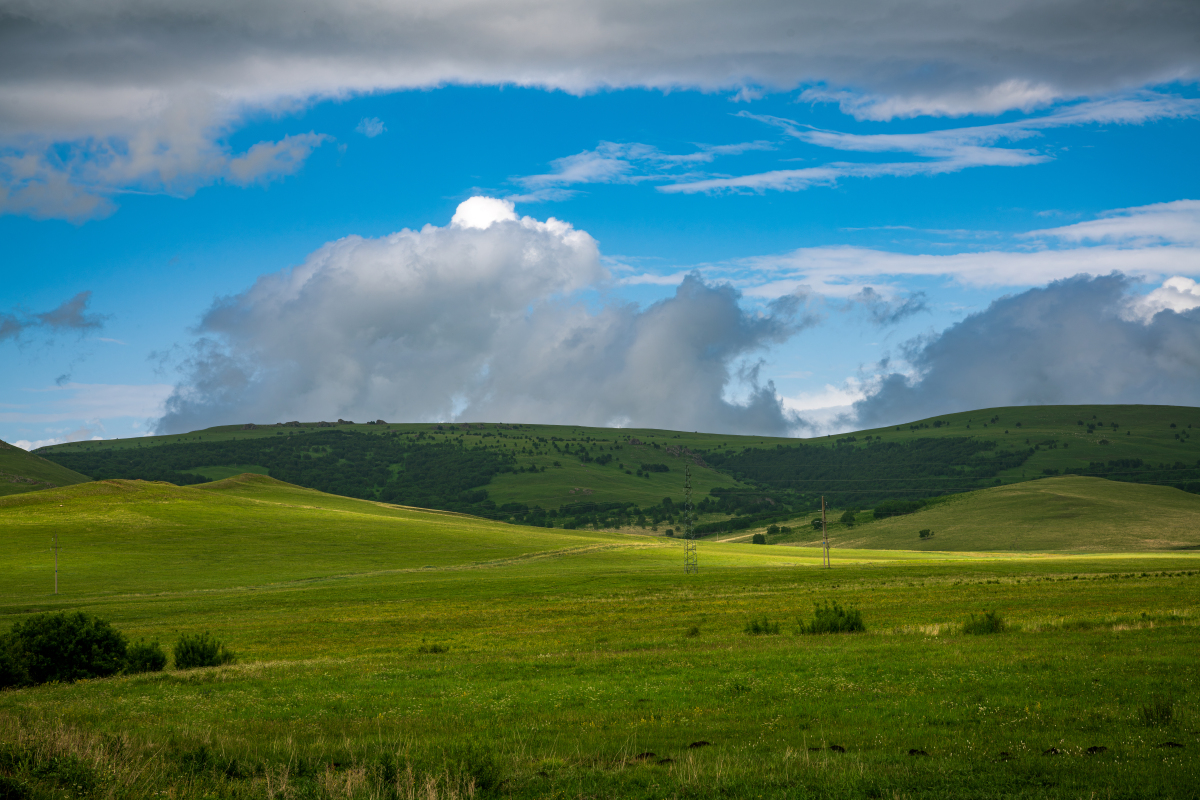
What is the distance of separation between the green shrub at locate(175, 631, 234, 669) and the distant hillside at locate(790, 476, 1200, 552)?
149 meters

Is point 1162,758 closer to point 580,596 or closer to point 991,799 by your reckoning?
point 991,799

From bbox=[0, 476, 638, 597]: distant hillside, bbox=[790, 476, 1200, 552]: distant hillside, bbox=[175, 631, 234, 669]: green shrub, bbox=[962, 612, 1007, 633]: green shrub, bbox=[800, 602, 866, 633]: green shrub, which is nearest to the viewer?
bbox=[962, 612, 1007, 633]: green shrub

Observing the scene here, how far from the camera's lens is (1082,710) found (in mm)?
15281

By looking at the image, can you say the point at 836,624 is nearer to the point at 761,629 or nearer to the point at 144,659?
the point at 761,629

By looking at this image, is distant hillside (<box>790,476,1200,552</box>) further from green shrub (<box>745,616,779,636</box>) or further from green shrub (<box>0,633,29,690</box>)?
green shrub (<box>0,633,29,690</box>)

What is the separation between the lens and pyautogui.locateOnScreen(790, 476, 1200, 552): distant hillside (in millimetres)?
147625

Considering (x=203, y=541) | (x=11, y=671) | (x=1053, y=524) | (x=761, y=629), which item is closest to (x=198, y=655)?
(x=11, y=671)

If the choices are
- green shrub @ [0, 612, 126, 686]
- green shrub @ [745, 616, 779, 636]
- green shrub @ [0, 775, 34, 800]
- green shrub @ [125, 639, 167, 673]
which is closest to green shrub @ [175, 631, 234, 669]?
green shrub @ [125, 639, 167, 673]

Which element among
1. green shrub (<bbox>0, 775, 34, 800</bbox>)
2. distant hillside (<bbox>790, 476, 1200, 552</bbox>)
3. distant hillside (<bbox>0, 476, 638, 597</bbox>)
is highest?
green shrub (<bbox>0, 775, 34, 800</bbox>)

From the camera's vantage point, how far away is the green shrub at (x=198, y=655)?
29.9 m

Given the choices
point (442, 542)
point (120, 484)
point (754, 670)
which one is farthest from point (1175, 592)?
point (120, 484)

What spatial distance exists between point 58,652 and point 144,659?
267 cm

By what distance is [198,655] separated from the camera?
99.1ft

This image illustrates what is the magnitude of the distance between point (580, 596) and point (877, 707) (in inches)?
1878
